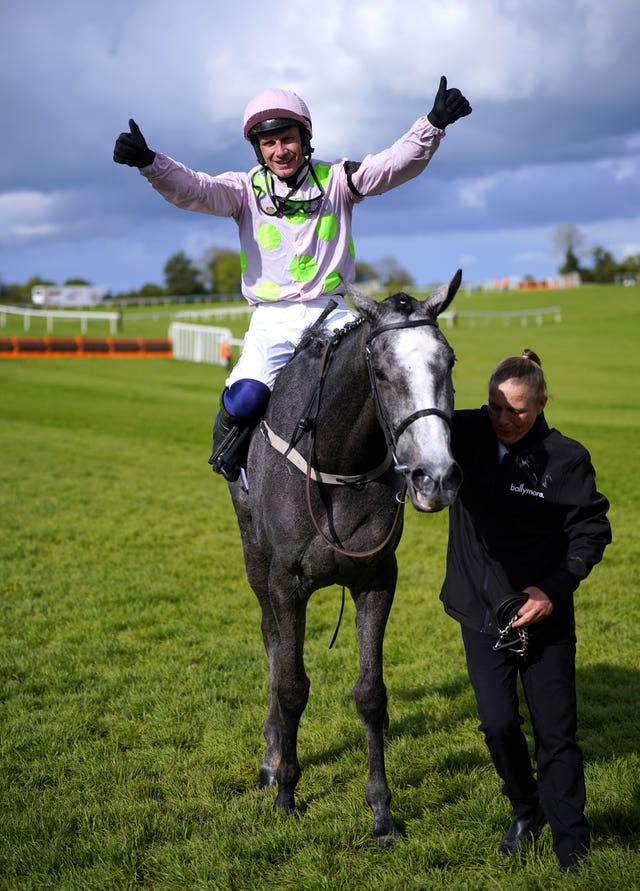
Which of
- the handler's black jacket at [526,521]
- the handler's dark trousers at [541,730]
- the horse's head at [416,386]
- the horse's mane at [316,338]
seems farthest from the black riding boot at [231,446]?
the handler's dark trousers at [541,730]

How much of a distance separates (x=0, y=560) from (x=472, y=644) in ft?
23.8

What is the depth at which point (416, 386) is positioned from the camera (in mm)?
3281

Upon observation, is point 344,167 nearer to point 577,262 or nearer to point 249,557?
point 249,557

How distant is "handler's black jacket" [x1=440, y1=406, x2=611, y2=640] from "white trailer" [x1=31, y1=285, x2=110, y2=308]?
247 feet

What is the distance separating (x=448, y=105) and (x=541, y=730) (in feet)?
10.1

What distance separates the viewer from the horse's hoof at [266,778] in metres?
4.95

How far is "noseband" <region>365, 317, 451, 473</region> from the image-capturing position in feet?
10.6

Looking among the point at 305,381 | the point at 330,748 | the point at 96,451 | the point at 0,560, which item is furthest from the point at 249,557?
the point at 96,451

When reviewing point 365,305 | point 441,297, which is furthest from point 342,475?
point 441,297

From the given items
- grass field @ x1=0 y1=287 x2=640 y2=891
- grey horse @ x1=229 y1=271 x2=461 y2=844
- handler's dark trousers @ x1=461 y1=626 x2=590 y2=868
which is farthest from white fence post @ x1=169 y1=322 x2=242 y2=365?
handler's dark trousers @ x1=461 y1=626 x2=590 y2=868

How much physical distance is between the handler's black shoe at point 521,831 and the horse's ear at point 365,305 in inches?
100

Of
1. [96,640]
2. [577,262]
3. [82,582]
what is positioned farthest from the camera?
[577,262]

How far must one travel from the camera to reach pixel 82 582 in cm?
904

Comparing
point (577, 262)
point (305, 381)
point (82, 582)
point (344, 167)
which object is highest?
point (577, 262)
